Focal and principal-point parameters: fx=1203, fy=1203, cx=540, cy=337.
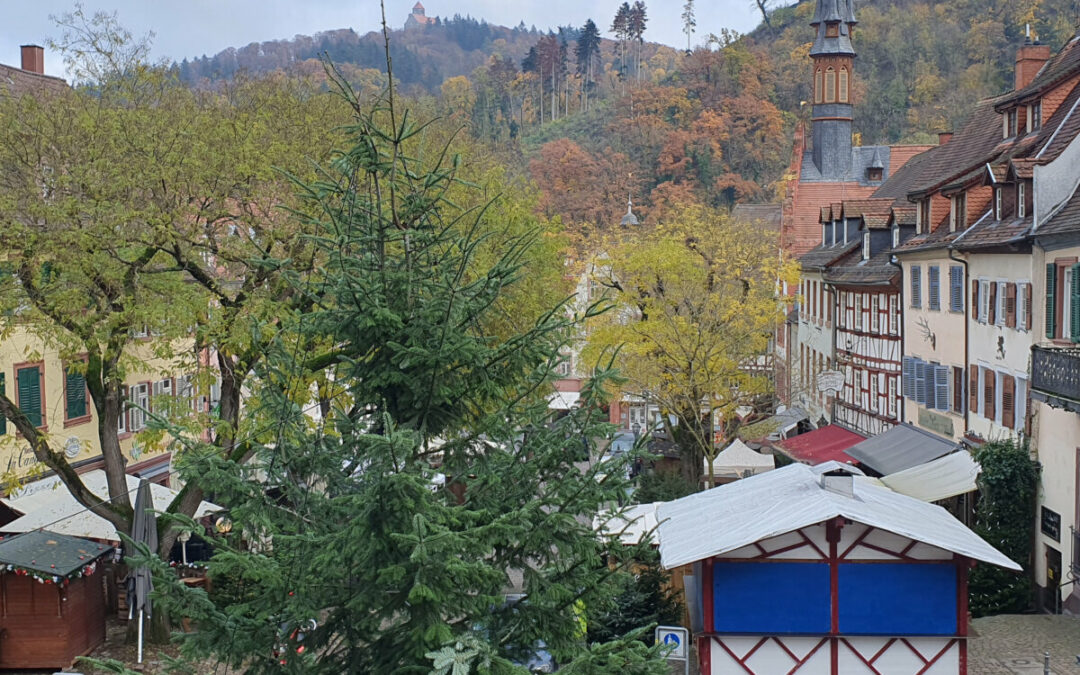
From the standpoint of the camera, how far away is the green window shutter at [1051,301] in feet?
71.1

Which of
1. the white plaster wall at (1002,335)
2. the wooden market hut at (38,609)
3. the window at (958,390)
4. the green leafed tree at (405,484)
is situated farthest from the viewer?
the window at (958,390)

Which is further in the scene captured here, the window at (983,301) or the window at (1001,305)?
the window at (983,301)

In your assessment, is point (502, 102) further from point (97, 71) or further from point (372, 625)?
point (372, 625)

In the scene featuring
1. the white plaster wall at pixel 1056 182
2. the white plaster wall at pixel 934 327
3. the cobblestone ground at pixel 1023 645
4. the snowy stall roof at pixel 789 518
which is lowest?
the cobblestone ground at pixel 1023 645

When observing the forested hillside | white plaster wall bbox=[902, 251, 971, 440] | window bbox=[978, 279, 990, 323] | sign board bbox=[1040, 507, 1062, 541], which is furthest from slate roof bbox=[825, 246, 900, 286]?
the forested hillside

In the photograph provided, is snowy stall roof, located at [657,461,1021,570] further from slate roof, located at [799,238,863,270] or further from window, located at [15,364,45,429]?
slate roof, located at [799,238,863,270]

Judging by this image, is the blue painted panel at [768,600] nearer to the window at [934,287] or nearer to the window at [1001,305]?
the window at [1001,305]

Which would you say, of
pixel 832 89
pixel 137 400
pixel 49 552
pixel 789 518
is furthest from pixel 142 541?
pixel 832 89

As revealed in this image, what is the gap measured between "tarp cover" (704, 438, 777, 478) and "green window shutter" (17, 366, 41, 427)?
17968 mm

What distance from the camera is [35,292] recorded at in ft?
63.1

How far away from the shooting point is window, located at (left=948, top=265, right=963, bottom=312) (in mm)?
27972

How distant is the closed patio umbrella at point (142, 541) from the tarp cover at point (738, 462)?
18884 mm

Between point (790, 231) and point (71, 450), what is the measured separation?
37.0 meters

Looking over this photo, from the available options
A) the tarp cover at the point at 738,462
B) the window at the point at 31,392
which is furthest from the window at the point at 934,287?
the window at the point at 31,392
